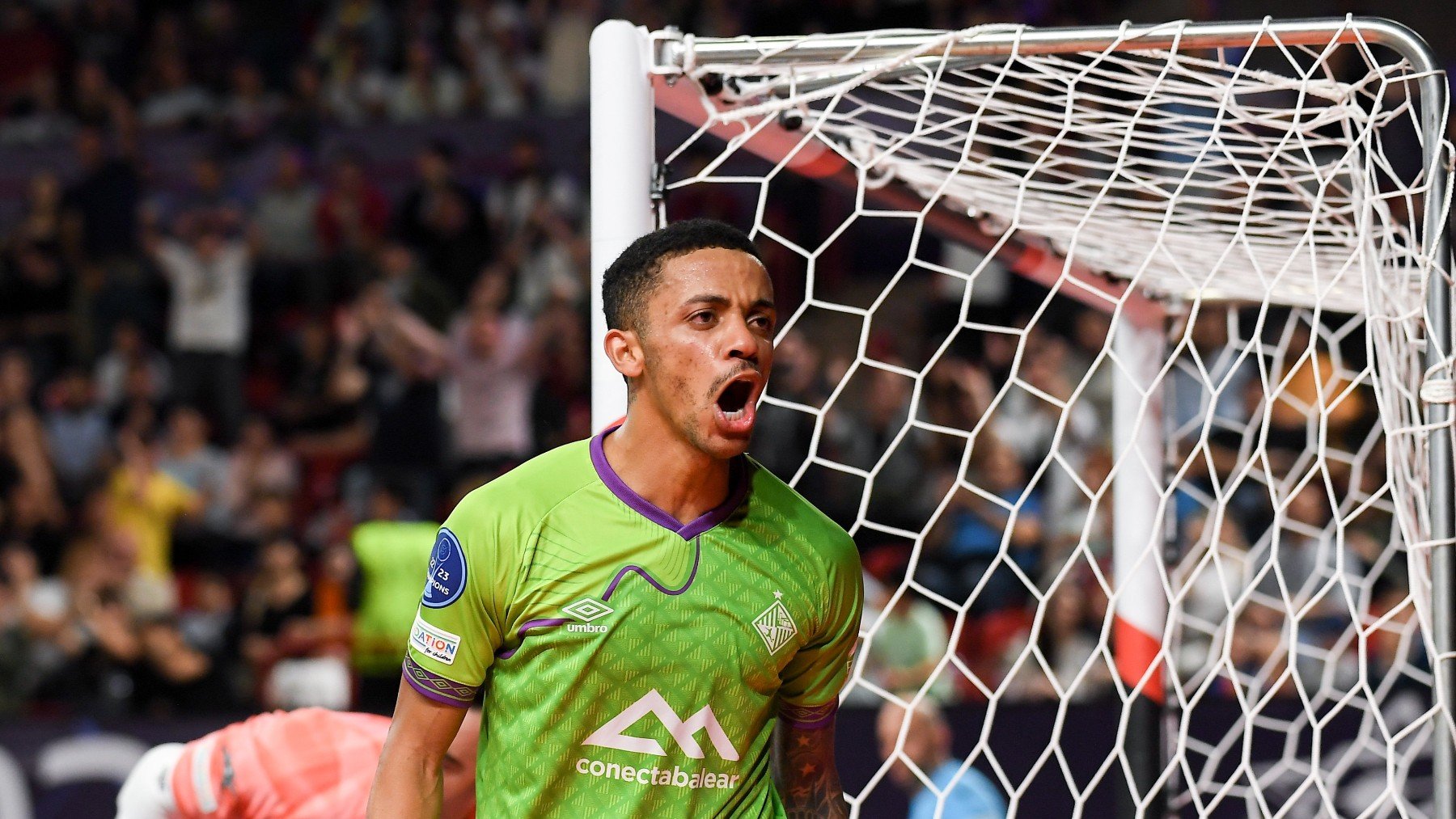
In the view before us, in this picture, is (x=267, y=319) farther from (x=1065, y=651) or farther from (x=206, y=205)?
(x=1065, y=651)

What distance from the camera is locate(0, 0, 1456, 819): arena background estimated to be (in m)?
6.56

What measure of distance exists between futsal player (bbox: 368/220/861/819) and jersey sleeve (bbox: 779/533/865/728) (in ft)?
0.21

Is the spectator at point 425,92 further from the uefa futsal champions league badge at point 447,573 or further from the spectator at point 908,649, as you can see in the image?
the uefa futsal champions league badge at point 447,573

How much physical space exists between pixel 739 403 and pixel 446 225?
657 centimetres

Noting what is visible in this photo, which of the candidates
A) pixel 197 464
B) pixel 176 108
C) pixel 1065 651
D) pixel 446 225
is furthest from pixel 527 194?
pixel 1065 651

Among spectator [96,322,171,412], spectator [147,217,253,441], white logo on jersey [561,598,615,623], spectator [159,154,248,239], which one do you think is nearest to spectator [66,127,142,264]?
spectator [159,154,248,239]

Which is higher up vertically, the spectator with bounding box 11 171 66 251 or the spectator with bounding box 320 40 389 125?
the spectator with bounding box 320 40 389 125

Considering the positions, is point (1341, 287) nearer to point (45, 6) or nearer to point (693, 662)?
point (693, 662)

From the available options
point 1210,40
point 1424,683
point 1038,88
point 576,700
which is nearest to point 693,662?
point 576,700

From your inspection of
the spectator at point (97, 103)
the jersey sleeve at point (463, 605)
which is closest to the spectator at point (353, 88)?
the spectator at point (97, 103)

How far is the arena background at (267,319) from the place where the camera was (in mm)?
6559

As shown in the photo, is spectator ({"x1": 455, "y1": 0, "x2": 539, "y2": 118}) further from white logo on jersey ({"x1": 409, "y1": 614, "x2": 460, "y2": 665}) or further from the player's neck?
white logo on jersey ({"x1": 409, "y1": 614, "x2": 460, "y2": 665})

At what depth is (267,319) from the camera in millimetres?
8758

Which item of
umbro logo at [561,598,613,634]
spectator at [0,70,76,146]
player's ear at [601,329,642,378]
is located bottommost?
→ spectator at [0,70,76,146]
